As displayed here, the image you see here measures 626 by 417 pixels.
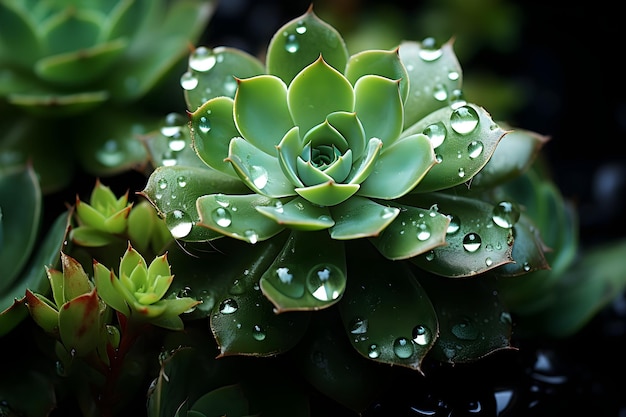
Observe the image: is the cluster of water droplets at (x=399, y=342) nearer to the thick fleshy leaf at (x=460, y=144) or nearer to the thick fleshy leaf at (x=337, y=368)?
the thick fleshy leaf at (x=337, y=368)

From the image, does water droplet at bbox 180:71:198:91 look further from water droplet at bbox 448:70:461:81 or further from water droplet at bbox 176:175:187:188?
water droplet at bbox 448:70:461:81

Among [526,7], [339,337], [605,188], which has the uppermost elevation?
[339,337]

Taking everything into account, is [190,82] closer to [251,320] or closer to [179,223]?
[179,223]

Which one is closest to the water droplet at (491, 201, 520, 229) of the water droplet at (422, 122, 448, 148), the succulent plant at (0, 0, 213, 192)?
the water droplet at (422, 122, 448, 148)

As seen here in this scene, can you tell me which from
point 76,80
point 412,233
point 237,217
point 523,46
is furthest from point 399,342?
point 523,46

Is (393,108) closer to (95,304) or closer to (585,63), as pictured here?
(95,304)

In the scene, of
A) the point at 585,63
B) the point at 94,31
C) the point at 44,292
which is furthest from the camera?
the point at 585,63

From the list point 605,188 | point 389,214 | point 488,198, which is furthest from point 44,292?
point 605,188
